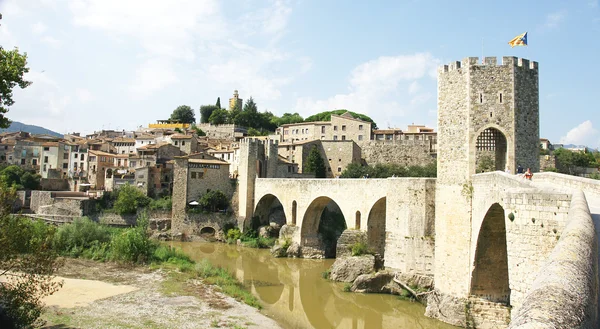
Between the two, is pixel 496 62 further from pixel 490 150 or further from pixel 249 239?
pixel 249 239

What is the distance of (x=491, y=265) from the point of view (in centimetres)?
1513

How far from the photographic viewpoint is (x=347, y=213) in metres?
27.1

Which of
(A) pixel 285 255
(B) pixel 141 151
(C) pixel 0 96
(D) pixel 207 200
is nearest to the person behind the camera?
(C) pixel 0 96

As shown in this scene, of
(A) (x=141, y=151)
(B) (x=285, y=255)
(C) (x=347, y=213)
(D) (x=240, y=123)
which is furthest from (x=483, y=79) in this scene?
(D) (x=240, y=123)

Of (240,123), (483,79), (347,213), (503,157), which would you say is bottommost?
(347,213)

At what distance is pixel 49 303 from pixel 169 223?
22339mm

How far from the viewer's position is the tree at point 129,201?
3900cm

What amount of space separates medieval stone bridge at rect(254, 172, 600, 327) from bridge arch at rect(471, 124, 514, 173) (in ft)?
4.58

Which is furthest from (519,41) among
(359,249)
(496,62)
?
(359,249)

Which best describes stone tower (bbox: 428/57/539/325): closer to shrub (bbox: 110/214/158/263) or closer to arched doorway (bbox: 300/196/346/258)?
arched doorway (bbox: 300/196/346/258)

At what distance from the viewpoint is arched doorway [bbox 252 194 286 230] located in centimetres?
3766

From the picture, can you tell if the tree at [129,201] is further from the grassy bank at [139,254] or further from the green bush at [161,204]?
the grassy bank at [139,254]

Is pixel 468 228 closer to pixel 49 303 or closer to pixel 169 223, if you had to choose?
pixel 49 303

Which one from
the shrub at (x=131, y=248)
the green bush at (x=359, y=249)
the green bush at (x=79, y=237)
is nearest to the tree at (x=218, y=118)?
the green bush at (x=79, y=237)
